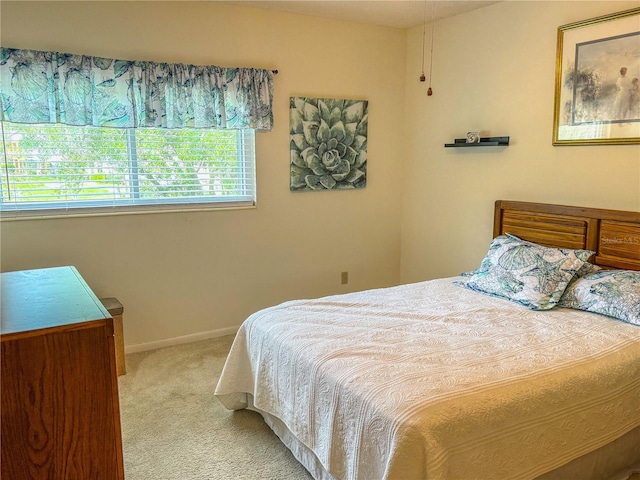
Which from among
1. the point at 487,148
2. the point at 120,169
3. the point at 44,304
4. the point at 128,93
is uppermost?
the point at 128,93

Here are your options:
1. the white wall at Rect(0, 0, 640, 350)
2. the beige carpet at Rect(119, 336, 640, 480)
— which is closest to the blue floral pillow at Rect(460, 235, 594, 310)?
the white wall at Rect(0, 0, 640, 350)

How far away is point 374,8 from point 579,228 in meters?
2.15

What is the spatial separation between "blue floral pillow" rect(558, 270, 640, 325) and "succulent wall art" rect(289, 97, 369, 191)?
6.68 feet

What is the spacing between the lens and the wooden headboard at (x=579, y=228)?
274 centimetres

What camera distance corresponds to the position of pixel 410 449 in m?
1.53

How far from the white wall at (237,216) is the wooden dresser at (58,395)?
208 cm

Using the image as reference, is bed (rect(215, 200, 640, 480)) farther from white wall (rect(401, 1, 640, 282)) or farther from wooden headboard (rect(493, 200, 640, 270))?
white wall (rect(401, 1, 640, 282))

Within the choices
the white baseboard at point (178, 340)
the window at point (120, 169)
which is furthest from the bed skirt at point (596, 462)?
the window at point (120, 169)

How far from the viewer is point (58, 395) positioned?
1.23 meters

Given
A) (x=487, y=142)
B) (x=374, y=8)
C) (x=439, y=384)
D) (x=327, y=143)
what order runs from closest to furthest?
(x=439, y=384), (x=487, y=142), (x=374, y=8), (x=327, y=143)

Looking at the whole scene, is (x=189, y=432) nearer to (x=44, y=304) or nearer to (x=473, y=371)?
(x=44, y=304)

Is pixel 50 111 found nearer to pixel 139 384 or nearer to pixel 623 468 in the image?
pixel 139 384

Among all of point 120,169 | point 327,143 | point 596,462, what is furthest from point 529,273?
point 120,169

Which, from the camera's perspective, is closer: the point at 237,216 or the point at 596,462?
the point at 596,462
